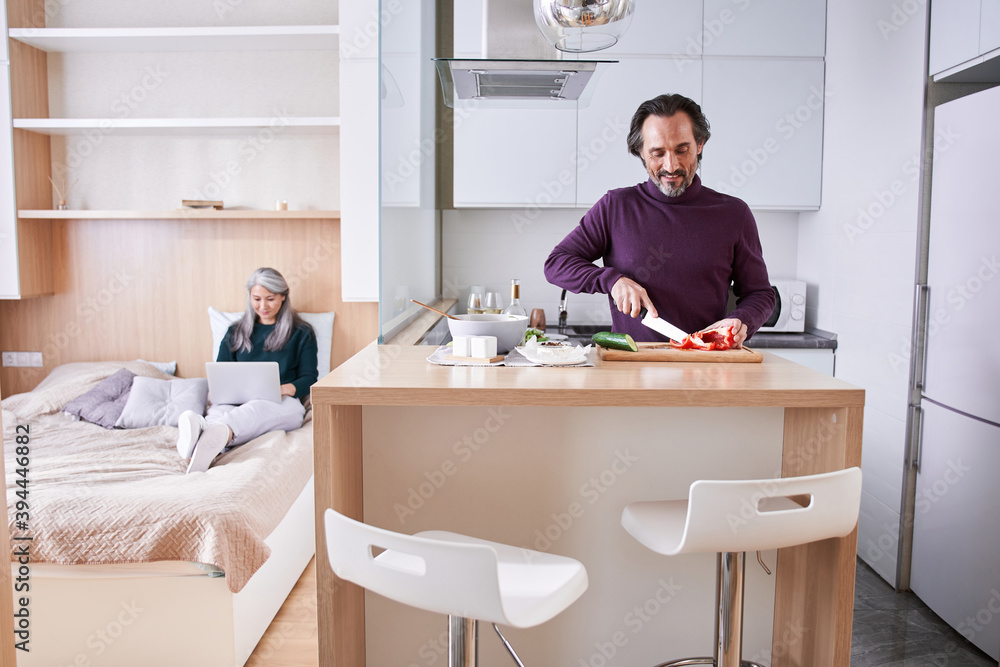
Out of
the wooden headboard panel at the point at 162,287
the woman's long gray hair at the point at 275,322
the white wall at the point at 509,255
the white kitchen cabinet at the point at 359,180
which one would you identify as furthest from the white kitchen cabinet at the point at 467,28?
the woman's long gray hair at the point at 275,322

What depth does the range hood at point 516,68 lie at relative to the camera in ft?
5.47

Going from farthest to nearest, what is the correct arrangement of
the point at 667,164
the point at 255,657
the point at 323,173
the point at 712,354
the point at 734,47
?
the point at 323,173 → the point at 734,47 → the point at 255,657 → the point at 667,164 → the point at 712,354

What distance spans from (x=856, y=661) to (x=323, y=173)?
9.83 ft

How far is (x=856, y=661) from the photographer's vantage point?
7.03 feet

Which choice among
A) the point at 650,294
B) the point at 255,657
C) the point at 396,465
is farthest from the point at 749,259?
the point at 255,657

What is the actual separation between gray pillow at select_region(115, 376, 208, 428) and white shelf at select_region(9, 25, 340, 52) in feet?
5.10

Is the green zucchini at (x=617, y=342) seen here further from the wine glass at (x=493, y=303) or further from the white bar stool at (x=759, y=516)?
the wine glass at (x=493, y=303)

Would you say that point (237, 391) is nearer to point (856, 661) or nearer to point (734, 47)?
point (856, 661)

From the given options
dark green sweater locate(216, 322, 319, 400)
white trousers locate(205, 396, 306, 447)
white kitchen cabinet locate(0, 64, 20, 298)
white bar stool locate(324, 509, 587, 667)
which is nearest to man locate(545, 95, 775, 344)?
white bar stool locate(324, 509, 587, 667)

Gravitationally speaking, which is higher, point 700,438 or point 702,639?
point 700,438

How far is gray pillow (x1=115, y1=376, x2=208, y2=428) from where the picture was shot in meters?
3.10

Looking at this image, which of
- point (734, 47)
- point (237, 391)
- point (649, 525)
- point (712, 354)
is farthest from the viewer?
point (734, 47)

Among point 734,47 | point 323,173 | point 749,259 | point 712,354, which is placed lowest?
point 712,354

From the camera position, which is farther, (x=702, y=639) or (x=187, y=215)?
(x=187, y=215)
